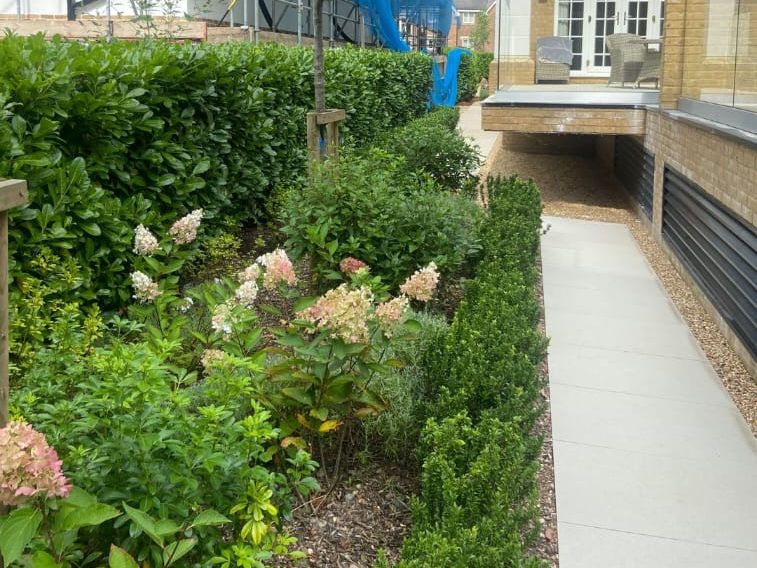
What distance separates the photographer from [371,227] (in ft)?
18.6

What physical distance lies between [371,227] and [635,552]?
115 inches

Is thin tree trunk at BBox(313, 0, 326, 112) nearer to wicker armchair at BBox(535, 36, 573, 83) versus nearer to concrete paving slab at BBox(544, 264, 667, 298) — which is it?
concrete paving slab at BBox(544, 264, 667, 298)

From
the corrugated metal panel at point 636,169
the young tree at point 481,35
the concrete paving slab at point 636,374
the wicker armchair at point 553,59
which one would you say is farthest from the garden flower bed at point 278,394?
the young tree at point 481,35

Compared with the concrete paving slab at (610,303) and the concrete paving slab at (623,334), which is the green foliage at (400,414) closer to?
the concrete paving slab at (623,334)

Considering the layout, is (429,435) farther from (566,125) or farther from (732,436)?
(566,125)

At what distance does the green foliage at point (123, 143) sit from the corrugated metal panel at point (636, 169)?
487cm

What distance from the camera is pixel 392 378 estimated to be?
392 cm

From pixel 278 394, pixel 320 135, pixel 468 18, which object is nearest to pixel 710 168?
pixel 320 135

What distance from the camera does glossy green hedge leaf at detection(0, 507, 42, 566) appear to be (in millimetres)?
1882

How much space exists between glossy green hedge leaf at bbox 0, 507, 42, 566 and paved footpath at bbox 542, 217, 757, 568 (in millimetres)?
2002

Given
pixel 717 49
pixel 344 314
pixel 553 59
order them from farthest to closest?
1. pixel 553 59
2. pixel 717 49
3. pixel 344 314

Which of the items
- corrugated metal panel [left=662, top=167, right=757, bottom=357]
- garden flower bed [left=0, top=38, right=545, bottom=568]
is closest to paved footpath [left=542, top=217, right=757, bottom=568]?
corrugated metal panel [left=662, top=167, right=757, bottom=357]

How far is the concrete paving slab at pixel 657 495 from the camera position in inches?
138

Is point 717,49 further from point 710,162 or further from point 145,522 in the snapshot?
point 145,522
